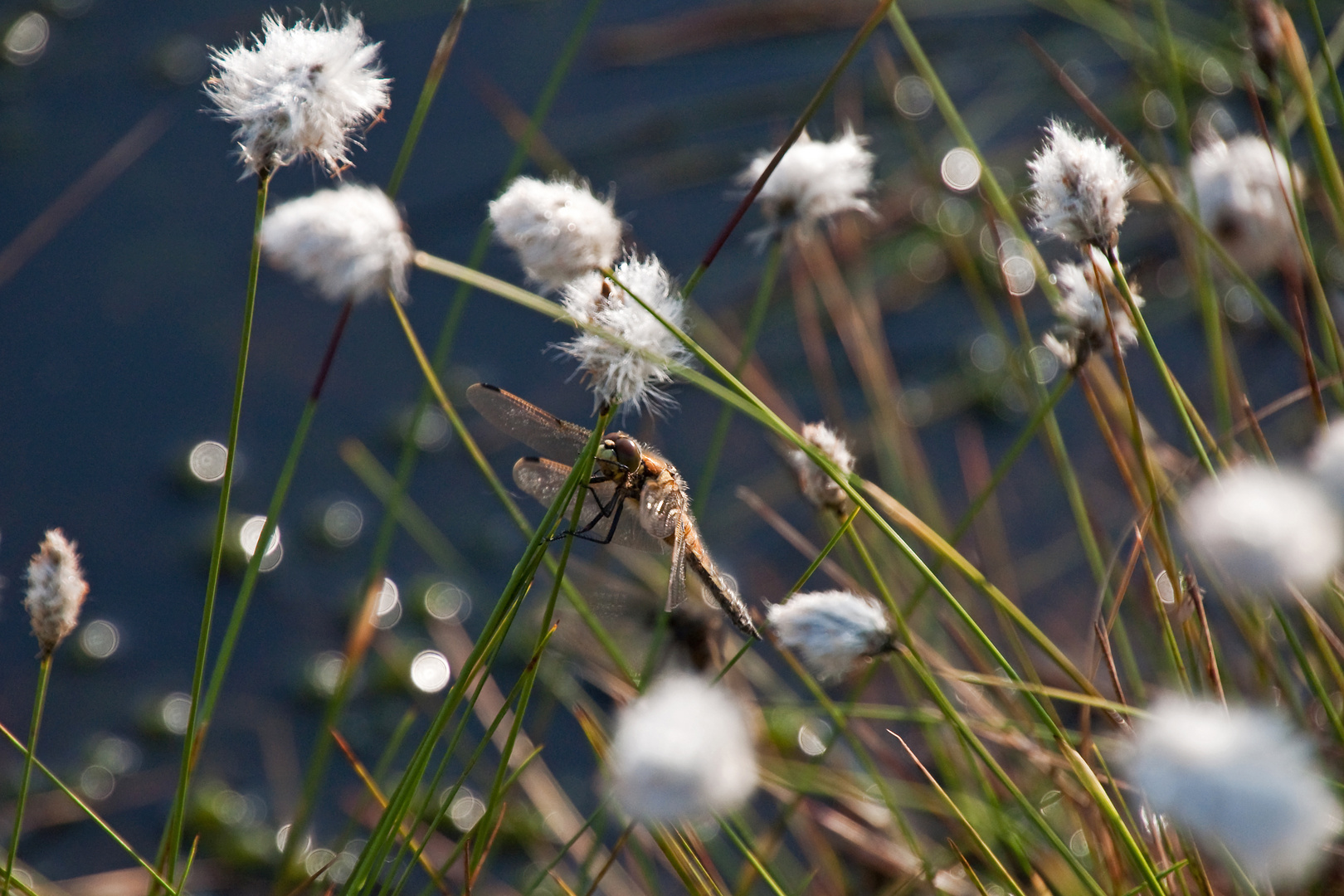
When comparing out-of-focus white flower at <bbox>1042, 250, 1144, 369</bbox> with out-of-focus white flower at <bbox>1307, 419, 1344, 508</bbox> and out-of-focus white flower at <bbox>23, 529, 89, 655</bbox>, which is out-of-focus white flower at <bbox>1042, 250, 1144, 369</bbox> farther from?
out-of-focus white flower at <bbox>23, 529, 89, 655</bbox>

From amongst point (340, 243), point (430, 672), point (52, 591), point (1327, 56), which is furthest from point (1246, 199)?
point (430, 672)

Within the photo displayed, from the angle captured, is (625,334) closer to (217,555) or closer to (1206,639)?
(217,555)

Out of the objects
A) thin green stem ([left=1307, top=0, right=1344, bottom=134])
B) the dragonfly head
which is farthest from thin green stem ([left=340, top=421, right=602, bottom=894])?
thin green stem ([left=1307, top=0, right=1344, bottom=134])

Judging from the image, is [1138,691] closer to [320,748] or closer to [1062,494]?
[1062,494]

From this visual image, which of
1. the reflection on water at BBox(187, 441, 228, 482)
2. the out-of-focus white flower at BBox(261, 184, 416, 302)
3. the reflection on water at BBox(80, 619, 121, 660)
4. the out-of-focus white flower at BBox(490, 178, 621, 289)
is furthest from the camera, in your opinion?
the reflection on water at BBox(187, 441, 228, 482)

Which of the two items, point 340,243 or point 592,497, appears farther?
point 592,497

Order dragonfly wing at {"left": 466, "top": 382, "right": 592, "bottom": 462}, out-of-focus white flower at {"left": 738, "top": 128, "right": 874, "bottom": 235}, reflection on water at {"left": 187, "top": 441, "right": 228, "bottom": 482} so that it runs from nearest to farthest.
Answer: out-of-focus white flower at {"left": 738, "top": 128, "right": 874, "bottom": 235} → dragonfly wing at {"left": 466, "top": 382, "right": 592, "bottom": 462} → reflection on water at {"left": 187, "top": 441, "right": 228, "bottom": 482}
